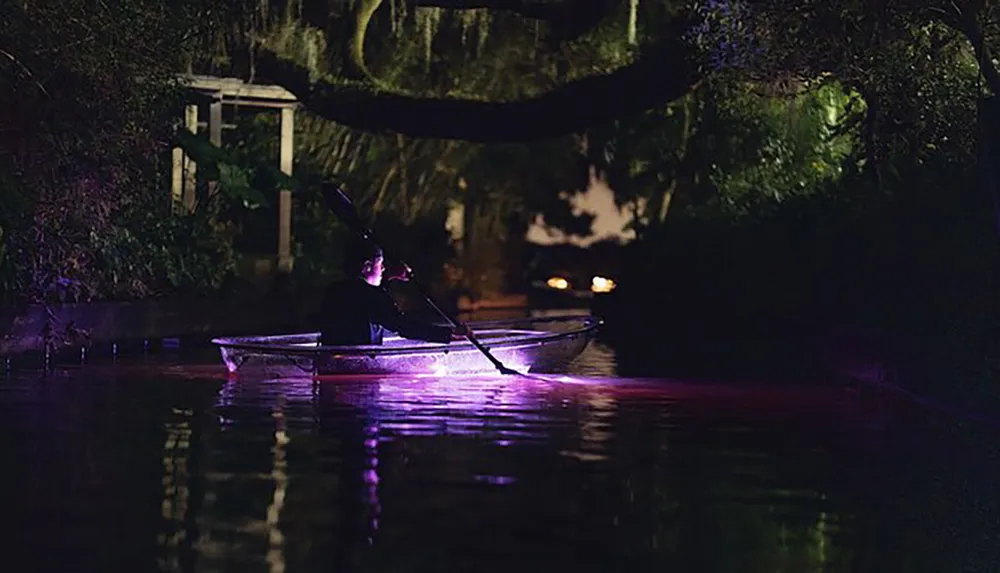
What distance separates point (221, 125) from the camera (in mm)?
43281

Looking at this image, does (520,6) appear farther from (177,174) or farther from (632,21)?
(177,174)

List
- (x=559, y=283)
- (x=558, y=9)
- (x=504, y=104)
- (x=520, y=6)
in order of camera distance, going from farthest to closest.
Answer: (x=559, y=283) → (x=504, y=104) → (x=558, y=9) → (x=520, y=6)

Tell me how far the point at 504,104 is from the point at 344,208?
8256mm

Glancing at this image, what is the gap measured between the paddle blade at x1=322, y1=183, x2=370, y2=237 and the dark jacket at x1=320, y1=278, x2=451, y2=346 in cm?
256

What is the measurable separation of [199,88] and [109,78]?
37.5ft

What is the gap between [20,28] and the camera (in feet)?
93.1

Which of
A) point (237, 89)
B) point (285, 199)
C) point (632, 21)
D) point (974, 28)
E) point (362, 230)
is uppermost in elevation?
point (632, 21)

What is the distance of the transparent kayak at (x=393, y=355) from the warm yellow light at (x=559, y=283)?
4244 centimetres

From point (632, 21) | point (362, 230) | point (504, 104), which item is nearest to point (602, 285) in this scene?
point (632, 21)

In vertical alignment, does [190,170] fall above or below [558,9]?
below

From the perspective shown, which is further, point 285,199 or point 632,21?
point 285,199

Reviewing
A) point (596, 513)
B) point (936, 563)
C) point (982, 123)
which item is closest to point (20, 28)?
point (982, 123)

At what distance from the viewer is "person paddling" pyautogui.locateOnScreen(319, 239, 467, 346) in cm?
2677

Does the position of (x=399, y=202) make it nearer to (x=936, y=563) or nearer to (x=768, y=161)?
(x=768, y=161)
